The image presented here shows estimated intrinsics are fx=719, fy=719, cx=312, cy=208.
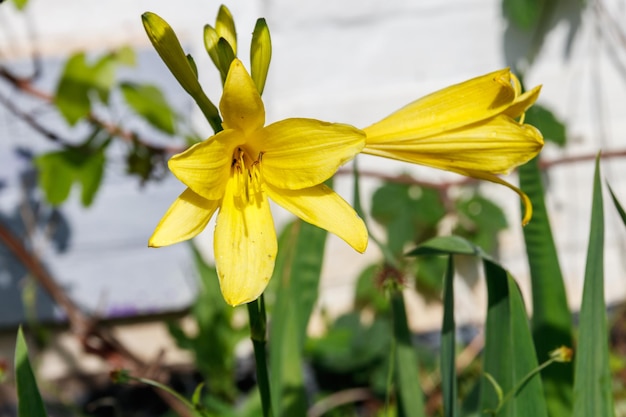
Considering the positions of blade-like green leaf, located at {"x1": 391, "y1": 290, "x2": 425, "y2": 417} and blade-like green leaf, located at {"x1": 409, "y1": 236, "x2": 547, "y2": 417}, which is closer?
blade-like green leaf, located at {"x1": 409, "y1": 236, "x2": 547, "y2": 417}

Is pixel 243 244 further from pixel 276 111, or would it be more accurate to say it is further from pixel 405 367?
pixel 276 111

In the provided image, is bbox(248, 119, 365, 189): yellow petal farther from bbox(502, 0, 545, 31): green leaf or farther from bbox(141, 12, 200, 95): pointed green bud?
bbox(502, 0, 545, 31): green leaf

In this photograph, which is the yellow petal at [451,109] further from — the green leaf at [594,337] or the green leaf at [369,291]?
the green leaf at [369,291]

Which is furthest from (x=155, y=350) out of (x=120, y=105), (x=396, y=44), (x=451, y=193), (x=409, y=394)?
(x=409, y=394)

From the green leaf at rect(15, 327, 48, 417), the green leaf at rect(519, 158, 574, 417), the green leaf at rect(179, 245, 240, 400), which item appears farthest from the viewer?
the green leaf at rect(179, 245, 240, 400)

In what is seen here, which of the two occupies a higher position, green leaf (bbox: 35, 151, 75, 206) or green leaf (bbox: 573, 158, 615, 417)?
green leaf (bbox: 35, 151, 75, 206)

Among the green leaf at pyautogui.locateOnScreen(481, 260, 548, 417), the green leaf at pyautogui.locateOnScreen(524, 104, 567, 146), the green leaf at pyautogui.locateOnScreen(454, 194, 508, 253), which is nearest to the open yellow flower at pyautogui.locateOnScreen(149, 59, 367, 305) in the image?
the green leaf at pyautogui.locateOnScreen(481, 260, 548, 417)
